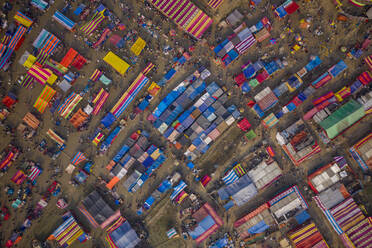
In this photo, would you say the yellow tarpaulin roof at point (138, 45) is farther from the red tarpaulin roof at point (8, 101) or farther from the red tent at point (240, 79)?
the red tarpaulin roof at point (8, 101)

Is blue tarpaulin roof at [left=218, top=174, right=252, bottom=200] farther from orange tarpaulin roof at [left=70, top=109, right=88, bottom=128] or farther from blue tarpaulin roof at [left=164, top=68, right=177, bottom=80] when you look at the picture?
orange tarpaulin roof at [left=70, top=109, right=88, bottom=128]

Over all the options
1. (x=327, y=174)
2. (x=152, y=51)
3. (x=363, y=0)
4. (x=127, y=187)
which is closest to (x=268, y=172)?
(x=327, y=174)

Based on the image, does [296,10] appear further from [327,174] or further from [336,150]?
[327,174]

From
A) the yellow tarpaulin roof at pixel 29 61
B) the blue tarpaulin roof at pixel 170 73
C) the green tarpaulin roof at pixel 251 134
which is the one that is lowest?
the green tarpaulin roof at pixel 251 134

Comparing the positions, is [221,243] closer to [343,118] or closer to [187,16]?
[343,118]

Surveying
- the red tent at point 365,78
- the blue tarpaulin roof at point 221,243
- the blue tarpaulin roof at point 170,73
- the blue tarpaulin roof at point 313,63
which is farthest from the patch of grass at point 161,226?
the red tent at point 365,78

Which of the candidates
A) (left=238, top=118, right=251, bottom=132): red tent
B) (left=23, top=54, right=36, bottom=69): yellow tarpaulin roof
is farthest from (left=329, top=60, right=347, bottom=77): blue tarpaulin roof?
(left=23, top=54, right=36, bottom=69): yellow tarpaulin roof

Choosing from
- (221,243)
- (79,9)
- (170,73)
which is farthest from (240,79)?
(79,9)
